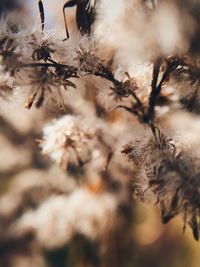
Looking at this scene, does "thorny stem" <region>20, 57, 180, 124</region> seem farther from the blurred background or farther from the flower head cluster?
the blurred background

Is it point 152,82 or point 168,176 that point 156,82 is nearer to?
point 152,82

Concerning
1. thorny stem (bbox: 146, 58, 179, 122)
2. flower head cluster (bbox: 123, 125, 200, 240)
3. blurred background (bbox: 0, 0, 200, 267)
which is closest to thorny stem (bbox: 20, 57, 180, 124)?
thorny stem (bbox: 146, 58, 179, 122)

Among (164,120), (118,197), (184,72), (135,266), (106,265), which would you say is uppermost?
(184,72)

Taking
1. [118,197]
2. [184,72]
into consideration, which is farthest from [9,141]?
[184,72]

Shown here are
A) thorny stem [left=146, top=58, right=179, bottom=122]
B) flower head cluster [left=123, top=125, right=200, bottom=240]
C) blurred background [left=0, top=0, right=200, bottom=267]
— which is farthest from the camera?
blurred background [left=0, top=0, right=200, bottom=267]

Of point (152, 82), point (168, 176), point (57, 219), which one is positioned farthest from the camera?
point (57, 219)

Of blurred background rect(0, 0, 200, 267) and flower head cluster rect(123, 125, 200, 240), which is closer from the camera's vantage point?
flower head cluster rect(123, 125, 200, 240)

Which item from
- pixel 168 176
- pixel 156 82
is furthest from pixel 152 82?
pixel 168 176

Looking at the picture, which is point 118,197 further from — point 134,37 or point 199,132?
point 134,37

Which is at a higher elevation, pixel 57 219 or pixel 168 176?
pixel 168 176
